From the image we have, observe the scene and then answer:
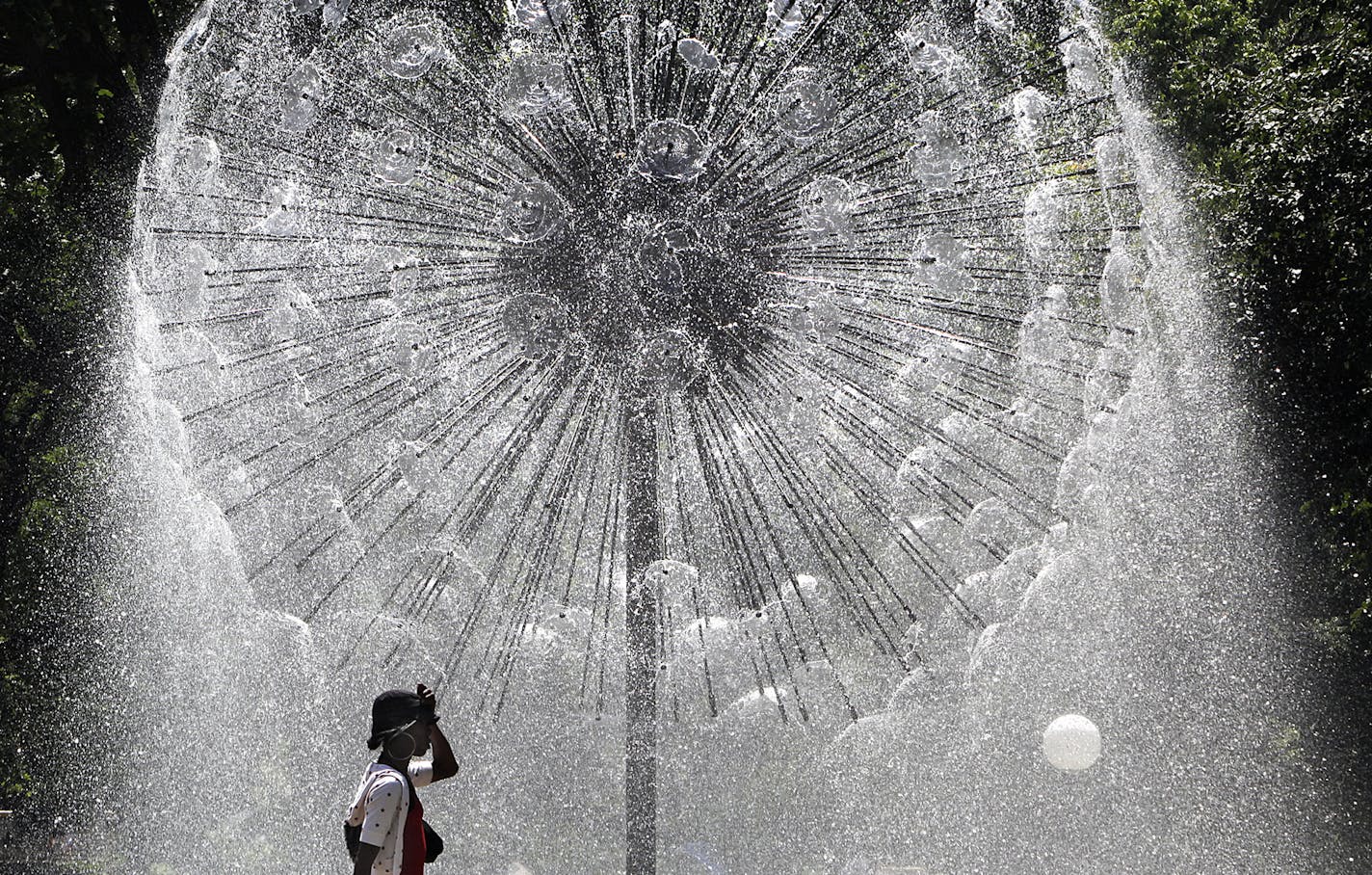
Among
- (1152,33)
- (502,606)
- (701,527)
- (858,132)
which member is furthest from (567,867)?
(1152,33)

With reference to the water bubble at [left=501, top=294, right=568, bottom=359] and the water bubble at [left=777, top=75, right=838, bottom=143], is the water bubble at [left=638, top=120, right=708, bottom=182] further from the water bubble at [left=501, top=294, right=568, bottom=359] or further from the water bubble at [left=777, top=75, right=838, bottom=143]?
the water bubble at [left=501, top=294, right=568, bottom=359]

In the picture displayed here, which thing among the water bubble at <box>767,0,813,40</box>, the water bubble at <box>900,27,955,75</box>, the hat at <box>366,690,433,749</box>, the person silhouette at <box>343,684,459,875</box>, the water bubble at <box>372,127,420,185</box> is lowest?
the person silhouette at <box>343,684,459,875</box>

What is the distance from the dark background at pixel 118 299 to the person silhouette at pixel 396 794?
7.10 metres

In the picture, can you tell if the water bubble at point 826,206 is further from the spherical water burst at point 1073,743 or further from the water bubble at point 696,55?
the spherical water burst at point 1073,743

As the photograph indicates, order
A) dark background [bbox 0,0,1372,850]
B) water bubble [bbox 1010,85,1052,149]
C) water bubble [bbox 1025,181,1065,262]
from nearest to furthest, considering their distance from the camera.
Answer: water bubble [bbox 1010,85,1052,149]
water bubble [bbox 1025,181,1065,262]
dark background [bbox 0,0,1372,850]

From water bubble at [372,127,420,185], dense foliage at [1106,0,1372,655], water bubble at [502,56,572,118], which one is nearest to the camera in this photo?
water bubble at [502,56,572,118]

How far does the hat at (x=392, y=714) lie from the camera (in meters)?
4.01

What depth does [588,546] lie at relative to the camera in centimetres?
1183

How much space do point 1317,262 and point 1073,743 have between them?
5.16 meters

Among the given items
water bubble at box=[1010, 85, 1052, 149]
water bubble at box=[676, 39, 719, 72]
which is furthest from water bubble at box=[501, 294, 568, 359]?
water bubble at box=[1010, 85, 1052, 149]

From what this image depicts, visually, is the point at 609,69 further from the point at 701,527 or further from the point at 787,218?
the point at 701,527

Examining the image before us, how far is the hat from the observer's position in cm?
401

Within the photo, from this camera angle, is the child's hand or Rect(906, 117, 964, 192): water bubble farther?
Rect(906, 117, 964, 192): water bubble

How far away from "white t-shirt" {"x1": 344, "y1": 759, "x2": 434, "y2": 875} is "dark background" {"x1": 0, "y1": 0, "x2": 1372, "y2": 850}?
7341 mm
